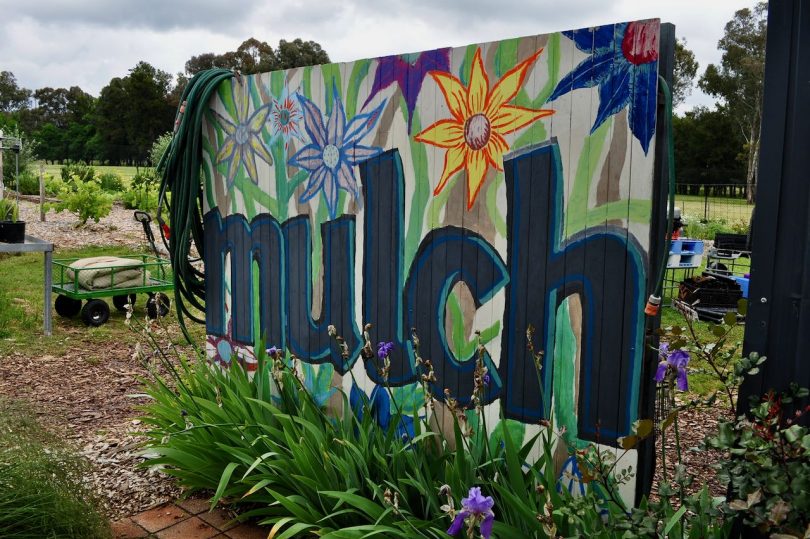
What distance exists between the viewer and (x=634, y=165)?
94.7 inches

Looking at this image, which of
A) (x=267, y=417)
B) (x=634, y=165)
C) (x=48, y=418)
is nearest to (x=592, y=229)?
(x=634, y=165)

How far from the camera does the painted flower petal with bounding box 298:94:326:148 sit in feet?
11.5

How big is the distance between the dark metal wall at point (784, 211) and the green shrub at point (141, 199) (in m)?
14.4

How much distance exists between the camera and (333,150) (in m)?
3.45

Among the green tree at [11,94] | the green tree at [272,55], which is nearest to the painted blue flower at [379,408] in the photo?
the green tree at [272,55]

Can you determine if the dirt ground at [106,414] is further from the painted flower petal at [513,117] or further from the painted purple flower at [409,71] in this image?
the painted purple flower at [409,71]

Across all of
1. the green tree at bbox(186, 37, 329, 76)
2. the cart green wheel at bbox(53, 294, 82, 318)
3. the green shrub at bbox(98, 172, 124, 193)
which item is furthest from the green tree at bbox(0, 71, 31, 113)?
the cart green wheel at bbox(53, 294, 82, 318)

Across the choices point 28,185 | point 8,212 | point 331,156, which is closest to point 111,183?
point 28,185

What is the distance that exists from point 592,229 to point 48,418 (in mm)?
3735

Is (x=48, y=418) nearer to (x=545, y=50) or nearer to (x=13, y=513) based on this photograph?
(x=13, y=513)

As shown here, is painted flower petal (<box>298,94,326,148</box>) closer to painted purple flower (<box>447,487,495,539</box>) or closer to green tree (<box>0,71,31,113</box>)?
painted purple flower (<box>447,487,495,539</box>)

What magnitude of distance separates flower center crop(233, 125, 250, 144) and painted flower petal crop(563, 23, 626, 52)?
201cm

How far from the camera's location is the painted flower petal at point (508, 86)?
2.65 m

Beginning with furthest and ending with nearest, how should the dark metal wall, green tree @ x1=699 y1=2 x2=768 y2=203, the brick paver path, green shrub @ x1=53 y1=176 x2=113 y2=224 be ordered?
1. green tree @ x1=699 y1=2 x2=768 y2=203
2. green shrub @ x1=53 y1=176 x2=113 y2=224
3. the brick paver path
4. the dark metal wall
